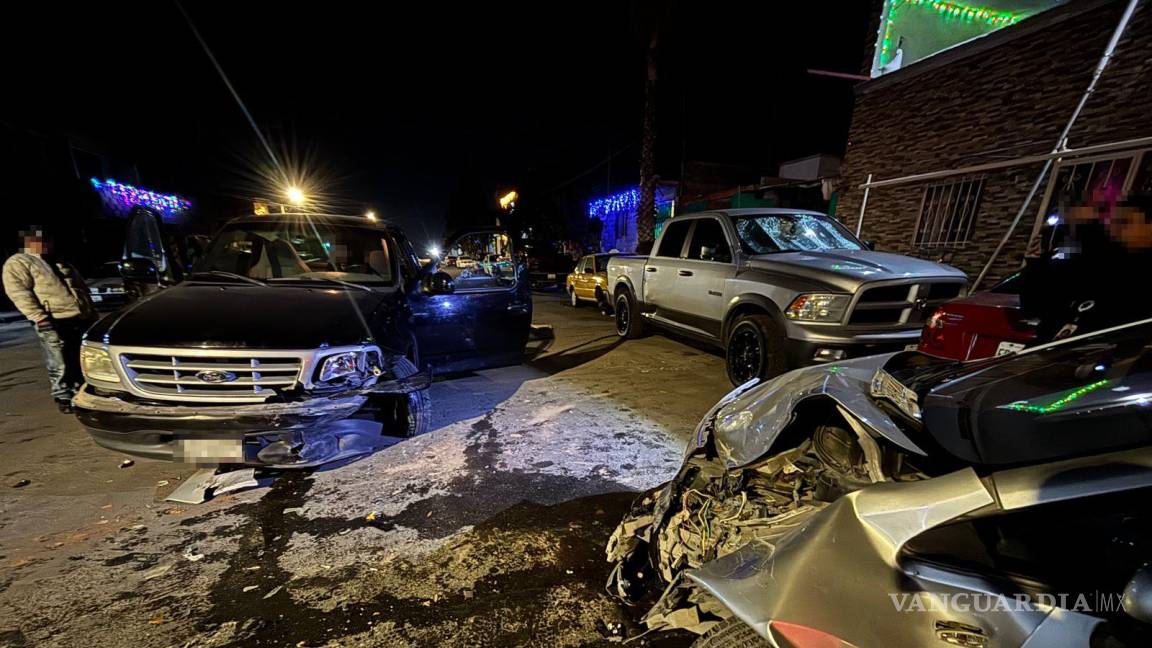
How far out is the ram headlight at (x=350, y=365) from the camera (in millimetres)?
2592

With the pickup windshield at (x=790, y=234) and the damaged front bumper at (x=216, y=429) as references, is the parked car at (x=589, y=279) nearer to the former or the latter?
the pickup windshield at (x=790, y=234)

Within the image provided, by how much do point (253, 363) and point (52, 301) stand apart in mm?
3150

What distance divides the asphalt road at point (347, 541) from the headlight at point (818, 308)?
1437mm

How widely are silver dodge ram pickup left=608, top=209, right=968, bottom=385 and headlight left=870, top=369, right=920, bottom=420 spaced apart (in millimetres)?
2282

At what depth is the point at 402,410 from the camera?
9.66 feet

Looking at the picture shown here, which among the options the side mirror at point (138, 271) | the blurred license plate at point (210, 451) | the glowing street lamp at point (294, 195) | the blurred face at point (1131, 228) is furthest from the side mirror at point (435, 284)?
the glowing street lamp at point (294, 195)

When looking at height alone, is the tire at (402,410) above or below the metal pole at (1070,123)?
below

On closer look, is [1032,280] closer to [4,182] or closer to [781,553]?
[781,553]

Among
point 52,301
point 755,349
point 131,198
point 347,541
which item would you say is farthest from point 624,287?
point 131,198

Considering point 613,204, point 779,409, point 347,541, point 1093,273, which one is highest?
point 613,204

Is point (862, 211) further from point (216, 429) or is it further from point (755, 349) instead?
point (216, 429)

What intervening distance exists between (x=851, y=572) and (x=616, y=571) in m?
1.13

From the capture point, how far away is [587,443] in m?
3.56

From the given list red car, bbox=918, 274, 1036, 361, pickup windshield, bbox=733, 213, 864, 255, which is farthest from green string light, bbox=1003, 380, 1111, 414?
pickup windshield, bbox=733, 213, 864, 255
